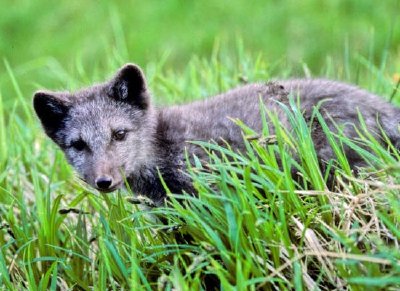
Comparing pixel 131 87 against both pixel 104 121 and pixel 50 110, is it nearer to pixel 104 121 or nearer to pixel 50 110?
pixel 104 121

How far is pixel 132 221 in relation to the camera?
216 inches

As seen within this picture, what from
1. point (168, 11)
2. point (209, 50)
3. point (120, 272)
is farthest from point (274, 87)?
point (168, 11)

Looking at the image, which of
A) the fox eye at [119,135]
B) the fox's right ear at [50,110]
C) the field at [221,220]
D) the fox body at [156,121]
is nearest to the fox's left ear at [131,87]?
the fox body at [156,121]

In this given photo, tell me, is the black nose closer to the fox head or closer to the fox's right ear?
the fox head

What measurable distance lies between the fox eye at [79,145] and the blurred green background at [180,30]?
4469 millimetres

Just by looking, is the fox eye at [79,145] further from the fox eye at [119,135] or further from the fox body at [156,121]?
the fox eye at [119,135]

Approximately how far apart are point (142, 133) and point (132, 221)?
117 centimetres

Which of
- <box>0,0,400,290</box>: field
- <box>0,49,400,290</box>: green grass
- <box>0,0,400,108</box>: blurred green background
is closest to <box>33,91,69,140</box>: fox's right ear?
<box>0,0,400,290</box>: field

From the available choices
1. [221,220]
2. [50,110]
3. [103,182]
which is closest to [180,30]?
[50,110]

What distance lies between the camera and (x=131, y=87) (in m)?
6.60

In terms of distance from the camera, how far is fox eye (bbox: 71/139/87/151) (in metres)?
6.38

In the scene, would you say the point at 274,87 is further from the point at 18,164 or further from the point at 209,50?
the point at 209,50

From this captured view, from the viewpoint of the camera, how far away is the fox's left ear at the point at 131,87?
6441 mm

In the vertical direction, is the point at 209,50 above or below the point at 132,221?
below
